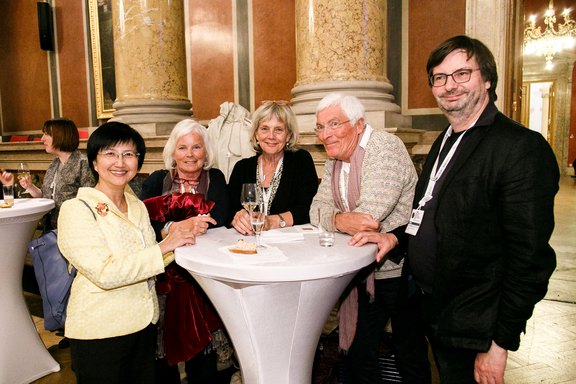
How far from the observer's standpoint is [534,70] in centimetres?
1616

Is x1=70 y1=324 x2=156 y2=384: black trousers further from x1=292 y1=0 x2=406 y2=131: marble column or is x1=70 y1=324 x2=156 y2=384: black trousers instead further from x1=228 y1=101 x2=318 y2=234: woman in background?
x1=292 y1=0 x2=406 y2=131: marble column

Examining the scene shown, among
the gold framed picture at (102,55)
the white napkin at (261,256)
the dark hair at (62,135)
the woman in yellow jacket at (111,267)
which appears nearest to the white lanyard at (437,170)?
the white napkin at (261,256)

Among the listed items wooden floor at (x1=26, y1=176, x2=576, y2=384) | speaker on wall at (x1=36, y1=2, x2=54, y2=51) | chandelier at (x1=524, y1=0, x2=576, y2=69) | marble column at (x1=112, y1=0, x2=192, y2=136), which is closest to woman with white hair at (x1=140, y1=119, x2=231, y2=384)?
wooden floor at (x1=26, y1=176, x2=576, y2=384)

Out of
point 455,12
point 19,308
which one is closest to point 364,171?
point 19,308

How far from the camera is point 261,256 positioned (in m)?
1.74

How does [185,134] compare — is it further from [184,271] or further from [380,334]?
[380,334]

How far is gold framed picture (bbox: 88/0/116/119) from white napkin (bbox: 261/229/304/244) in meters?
5.96

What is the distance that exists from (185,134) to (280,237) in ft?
2.62

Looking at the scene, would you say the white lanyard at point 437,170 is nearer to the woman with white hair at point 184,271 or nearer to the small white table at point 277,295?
the small white table at point 277,295

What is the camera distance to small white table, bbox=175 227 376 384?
5.38 ft

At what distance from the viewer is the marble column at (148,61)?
4891 millimetres

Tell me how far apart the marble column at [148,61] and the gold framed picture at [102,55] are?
2408mm

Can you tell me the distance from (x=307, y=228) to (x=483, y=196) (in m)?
1.01

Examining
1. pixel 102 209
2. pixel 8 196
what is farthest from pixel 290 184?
pixel 8 196
